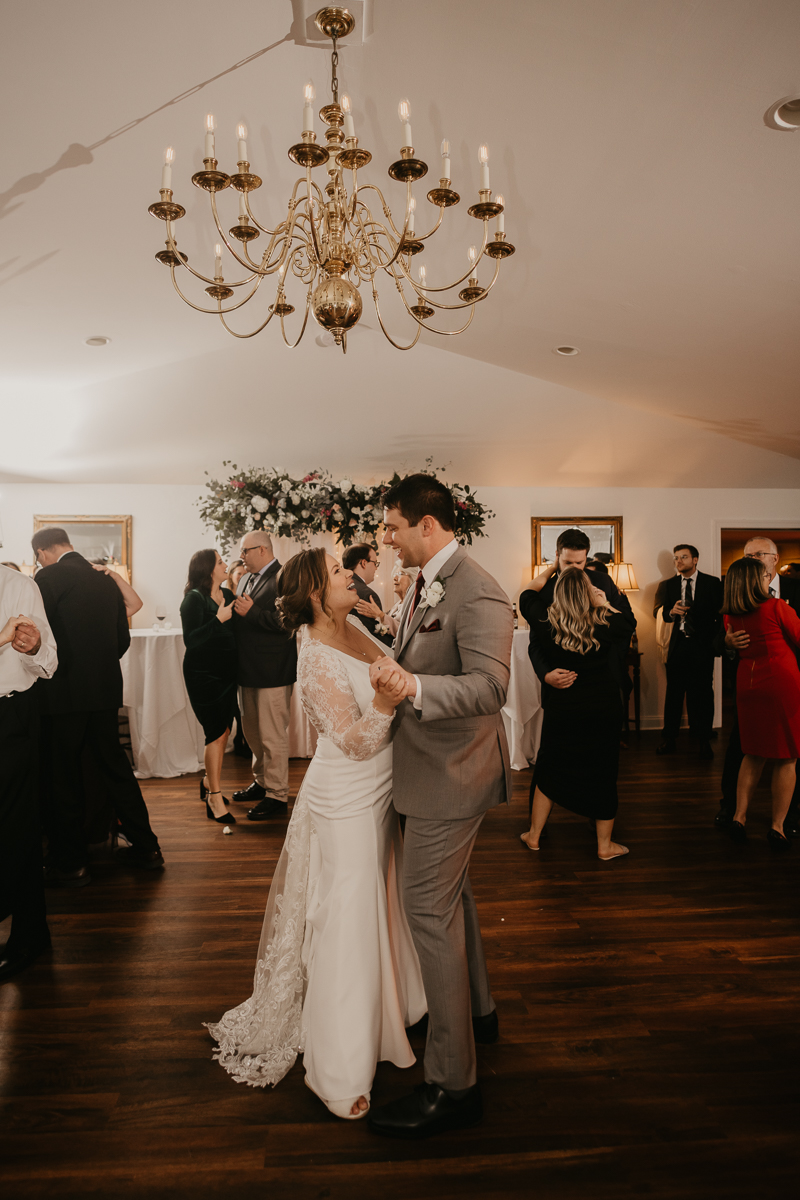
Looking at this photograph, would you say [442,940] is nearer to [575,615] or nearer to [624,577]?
[575,615]

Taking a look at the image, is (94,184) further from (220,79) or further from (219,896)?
(219,896)

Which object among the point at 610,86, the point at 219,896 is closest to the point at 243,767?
the point at 219,896

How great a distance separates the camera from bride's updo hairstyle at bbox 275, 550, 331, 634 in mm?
2064

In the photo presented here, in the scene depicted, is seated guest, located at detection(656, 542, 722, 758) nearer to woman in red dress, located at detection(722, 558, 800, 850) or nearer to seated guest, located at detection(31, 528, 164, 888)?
woman in red dress, located at detection(722, 558, 800, 850)

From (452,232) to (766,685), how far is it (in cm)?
311

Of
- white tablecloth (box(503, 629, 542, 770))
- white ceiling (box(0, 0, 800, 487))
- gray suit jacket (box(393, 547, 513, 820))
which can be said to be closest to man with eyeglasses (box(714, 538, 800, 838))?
white ceiling (box(0, 0, 800, 487))

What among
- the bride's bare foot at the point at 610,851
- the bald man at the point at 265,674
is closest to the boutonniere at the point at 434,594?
the bride's bare foot at the point at 610,851

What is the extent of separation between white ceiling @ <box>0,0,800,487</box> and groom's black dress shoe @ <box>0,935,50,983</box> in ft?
10.4

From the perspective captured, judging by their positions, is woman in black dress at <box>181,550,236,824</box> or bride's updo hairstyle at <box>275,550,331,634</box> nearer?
bride's updo hairstyle at <box>275,550,331,634</box>

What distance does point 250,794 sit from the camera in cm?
475

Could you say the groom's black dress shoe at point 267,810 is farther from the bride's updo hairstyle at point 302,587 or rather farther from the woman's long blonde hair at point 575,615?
the bride's updo hairstyle at point 302,587

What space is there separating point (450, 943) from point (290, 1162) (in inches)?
25.6

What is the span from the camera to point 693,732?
6.66 meters

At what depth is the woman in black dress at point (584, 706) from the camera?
3537 mm
